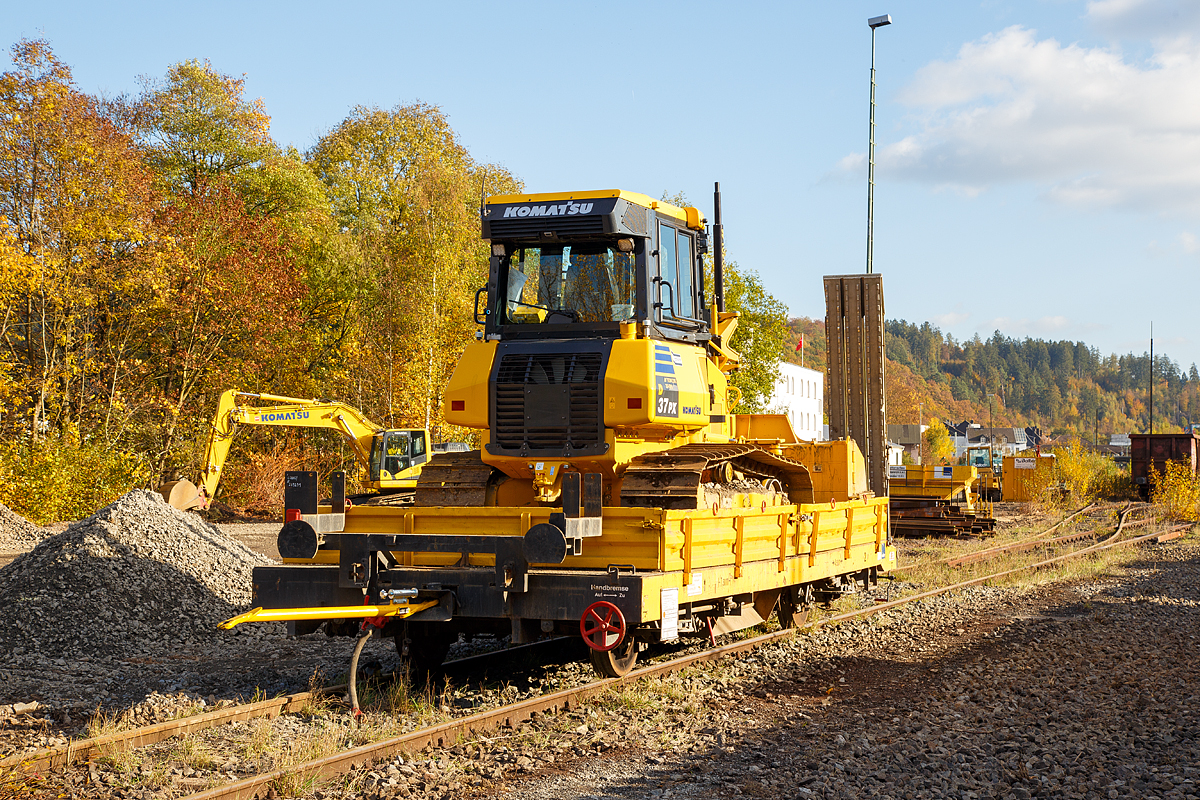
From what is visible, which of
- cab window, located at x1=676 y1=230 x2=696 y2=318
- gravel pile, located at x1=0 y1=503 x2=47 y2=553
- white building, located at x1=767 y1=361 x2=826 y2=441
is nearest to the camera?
cab window, located at x1=676 y1=230 x2=696 y2=318

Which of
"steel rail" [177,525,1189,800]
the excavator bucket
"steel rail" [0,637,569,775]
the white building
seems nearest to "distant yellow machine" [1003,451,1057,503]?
the excavator bucket

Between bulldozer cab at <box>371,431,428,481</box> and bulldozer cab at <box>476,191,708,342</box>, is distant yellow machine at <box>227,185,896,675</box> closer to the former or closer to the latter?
bulldozer cab at <box>476,191,708,342</box>

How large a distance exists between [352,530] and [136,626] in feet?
12.9

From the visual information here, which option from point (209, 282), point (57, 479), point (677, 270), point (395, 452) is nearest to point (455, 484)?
point (677, 270)

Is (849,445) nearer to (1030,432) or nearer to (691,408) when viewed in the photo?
(691,408)

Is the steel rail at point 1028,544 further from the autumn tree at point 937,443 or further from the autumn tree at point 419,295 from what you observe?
the autumn tree at point 937,443

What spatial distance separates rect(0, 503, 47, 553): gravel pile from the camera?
19.1m

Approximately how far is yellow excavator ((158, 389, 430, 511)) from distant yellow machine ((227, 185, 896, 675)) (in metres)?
6.98

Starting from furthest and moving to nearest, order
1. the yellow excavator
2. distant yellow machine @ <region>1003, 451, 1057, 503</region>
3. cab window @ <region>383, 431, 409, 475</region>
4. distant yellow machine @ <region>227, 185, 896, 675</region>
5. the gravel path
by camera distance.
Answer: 1. distant yellow machine @ <region>1003, 451, 1057, 503</region>
2. cab window @ <region>383, 431, 409, 475</region>
3. the yellow excavator
4. distant yellow machine @ <region>227, 185, 896, 675</region>
5. the gravel path

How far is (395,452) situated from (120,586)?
1612 cm

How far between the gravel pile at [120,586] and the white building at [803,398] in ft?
293

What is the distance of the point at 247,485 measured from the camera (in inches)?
1232

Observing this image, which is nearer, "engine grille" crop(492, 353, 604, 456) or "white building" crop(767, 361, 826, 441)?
"engine grille" crop(492, 353, 604, 456)

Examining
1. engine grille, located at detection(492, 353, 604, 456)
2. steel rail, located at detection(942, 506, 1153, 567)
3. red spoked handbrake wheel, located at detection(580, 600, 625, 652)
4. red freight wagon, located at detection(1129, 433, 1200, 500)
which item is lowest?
steel rail, located at detection(942, 506, 1153, 567)
